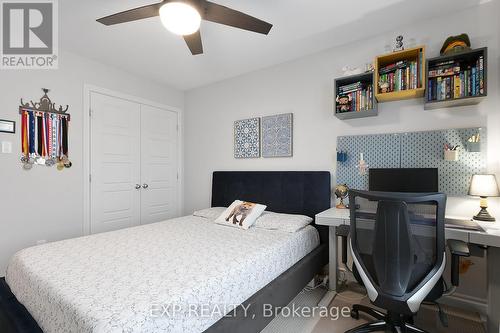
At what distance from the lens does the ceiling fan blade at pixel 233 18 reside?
1.65 m

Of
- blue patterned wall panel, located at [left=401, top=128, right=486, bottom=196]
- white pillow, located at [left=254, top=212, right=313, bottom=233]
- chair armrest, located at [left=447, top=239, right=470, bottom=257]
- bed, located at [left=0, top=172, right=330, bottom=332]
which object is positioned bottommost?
bed, located at [left=0, top=172, right=330, bottom=332]

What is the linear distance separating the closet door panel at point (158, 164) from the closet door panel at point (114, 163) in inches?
4.4

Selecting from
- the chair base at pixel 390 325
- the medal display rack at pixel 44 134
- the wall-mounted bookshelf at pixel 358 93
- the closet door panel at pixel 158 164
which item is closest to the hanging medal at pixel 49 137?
the medal display rack at pixel 44 134

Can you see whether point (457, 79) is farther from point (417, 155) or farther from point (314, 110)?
point (314, 110)

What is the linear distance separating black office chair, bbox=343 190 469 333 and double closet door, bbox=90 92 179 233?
9.88 ft

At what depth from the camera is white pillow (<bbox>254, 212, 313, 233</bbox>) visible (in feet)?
7.71

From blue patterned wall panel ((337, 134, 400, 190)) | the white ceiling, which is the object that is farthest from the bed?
the white ceiling

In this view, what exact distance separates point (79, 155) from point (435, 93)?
12.2 ft

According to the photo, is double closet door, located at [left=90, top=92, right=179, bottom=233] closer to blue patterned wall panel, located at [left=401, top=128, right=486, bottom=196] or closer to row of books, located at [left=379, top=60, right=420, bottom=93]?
row of books, located at [left=379, top=60, right=420, bottom=93]

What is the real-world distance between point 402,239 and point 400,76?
1499 mm

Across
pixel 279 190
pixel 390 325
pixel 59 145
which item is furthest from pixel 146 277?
pixel 59 145

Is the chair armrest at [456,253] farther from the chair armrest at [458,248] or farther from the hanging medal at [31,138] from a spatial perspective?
the hanging medal at [31,138]

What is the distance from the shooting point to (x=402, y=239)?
1.39m

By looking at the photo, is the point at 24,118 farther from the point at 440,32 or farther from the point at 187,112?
the point at 440,32
